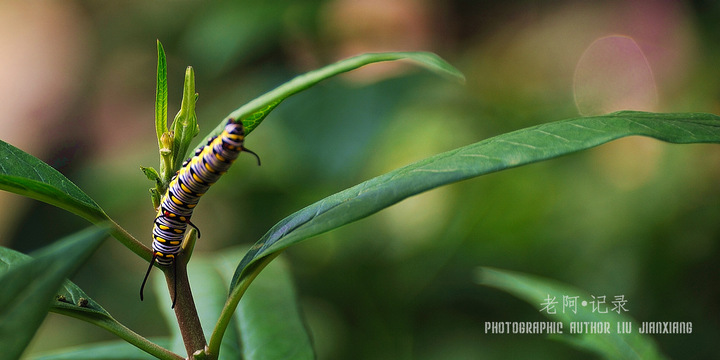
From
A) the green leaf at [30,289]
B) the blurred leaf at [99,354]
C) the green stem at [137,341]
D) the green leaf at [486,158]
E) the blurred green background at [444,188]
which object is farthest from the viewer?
the blurred green background at [444,188]

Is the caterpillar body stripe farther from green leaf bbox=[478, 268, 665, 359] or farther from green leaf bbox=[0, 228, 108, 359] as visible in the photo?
green leaf bbox=[478, 268, 665, 359]

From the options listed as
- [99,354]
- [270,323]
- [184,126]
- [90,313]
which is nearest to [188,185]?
[184,126]

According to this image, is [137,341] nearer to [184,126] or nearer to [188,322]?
[188,322]

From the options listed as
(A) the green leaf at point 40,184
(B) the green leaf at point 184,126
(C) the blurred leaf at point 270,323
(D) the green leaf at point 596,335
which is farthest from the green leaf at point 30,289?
(D) the green leaf at point 596,335

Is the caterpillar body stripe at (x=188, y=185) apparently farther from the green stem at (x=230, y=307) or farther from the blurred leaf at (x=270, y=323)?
the blurred leaf at (x=270, y=323)

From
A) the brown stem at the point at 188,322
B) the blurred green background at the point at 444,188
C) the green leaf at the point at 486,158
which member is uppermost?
the blurred green background at the point at 444,188

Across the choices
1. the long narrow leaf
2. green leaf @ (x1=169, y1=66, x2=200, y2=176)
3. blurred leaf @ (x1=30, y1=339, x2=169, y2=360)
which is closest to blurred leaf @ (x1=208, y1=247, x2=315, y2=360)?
the long narrow leaf
